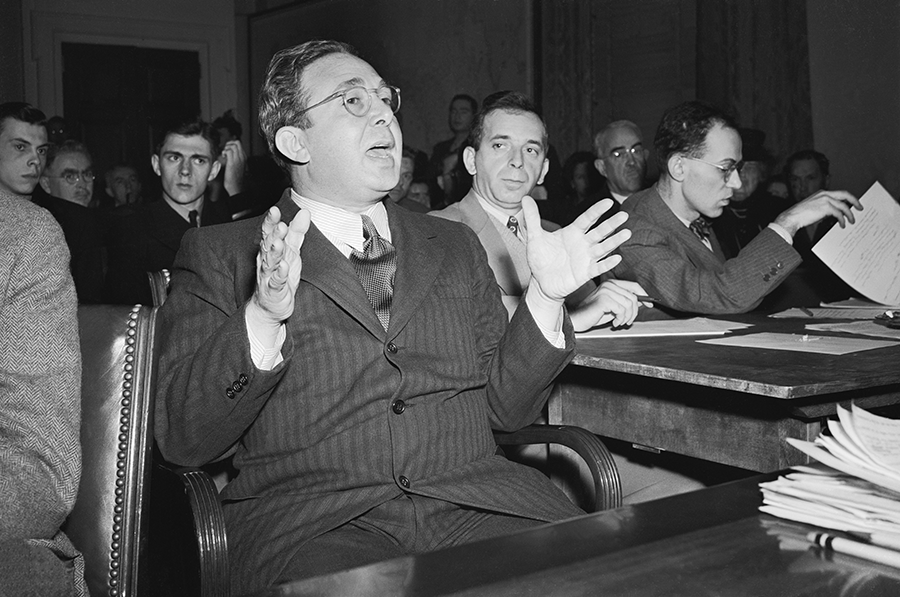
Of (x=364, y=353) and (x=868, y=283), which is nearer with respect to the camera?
(x=364, y=353)

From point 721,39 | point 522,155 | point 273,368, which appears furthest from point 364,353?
point 721,39

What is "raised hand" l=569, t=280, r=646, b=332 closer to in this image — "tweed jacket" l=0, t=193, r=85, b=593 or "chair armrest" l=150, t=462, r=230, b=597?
"chair armrest" l=150, t=462, r=230, b=597

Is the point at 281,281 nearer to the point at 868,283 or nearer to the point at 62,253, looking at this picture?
the point at 62,253

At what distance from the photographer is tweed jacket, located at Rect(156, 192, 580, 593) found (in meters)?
1.61

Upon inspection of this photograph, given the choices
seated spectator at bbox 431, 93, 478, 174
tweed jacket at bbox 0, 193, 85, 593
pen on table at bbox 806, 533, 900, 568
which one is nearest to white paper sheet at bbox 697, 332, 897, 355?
pen on table at bbox 806, 533, 900, 568

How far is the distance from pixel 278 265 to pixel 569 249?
0.51m

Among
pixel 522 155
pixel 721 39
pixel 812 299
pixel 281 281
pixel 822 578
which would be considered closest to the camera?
pixel 822 578

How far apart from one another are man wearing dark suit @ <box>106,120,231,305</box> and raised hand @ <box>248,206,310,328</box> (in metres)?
2.18

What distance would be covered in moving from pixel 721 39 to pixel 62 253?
19.1ft

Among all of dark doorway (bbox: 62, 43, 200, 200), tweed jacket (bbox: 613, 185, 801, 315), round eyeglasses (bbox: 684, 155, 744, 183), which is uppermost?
dark doorway (bbox: 62, 43, 200, 200)

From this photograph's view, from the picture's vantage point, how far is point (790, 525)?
3.12 feet

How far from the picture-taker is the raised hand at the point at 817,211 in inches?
108

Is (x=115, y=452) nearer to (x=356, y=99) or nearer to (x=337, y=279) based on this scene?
(x=337, y=279)

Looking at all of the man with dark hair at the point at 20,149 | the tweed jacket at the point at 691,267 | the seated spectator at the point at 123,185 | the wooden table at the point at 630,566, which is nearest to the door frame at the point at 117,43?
the seated spectator at the point at 123,185
